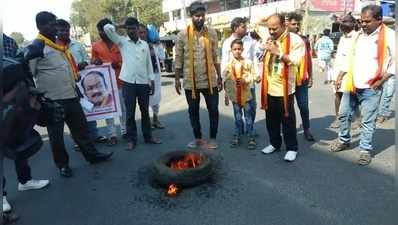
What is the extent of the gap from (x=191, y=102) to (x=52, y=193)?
87.7 inches

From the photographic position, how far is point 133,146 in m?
5.68

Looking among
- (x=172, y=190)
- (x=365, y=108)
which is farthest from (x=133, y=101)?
(x=365, y=108)

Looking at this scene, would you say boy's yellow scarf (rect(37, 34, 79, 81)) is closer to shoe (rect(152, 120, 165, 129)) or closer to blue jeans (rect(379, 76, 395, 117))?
shoe (rect(152, 120, 165, 129))

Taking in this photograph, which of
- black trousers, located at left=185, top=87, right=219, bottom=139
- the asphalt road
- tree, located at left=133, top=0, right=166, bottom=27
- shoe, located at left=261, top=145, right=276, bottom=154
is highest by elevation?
tree, located at left=133, top=0, right=166, bottom=27

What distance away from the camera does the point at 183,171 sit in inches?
161

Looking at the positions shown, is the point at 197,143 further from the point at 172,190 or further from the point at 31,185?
the point at 31,185

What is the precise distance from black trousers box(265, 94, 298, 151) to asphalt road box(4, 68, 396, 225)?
0.77ft

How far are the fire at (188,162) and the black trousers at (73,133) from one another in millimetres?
1217

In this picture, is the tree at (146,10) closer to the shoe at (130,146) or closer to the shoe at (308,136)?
the shoe at (130,146)

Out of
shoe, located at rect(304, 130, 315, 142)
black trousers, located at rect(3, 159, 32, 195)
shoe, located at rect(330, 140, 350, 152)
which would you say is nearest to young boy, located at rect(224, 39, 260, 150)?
shoe, located at rect(304, 130, 315, 142)

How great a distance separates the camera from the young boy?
535cm

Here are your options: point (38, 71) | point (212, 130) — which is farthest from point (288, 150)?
point (38, 71)

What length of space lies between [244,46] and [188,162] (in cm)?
225

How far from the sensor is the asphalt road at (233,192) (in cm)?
345
